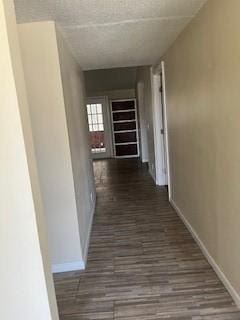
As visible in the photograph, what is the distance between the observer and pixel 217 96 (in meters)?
2.09

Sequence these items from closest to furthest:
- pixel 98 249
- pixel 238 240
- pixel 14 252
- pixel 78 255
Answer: pixel 14 252 → pixel 238 240 → pixel 78 255 → pixel 98 249

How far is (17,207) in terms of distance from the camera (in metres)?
1.25

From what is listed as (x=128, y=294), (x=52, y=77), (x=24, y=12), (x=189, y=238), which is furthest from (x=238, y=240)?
(x=24, y=12)

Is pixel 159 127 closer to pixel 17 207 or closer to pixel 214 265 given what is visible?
pixel 214 265

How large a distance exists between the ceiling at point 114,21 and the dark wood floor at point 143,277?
2.11m

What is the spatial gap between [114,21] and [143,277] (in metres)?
2.15

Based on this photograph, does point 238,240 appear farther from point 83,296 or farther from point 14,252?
point 14,252

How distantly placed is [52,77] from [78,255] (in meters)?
1.59

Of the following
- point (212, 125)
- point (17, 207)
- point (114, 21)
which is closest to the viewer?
point (17, 207)

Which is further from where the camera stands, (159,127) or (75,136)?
(159,127)

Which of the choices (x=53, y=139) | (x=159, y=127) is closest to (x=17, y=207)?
(x=53, y=139)

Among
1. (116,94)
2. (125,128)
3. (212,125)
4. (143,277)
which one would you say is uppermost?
(116,94)

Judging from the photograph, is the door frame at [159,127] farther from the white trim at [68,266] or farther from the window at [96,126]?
the window at [96,126]

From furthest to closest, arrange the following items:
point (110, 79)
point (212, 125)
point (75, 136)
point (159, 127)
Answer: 1. point (110, 79)
2. point (159, 127)
3. point (75, 136)
4. point (212, 125)
